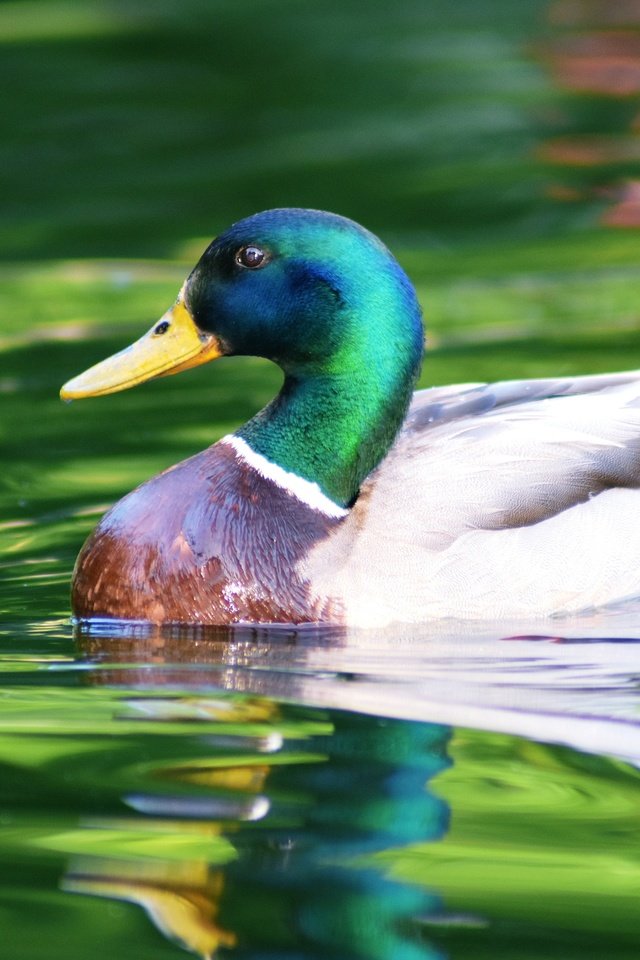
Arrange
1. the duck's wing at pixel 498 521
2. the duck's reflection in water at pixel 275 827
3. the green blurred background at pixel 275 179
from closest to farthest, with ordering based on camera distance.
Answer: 1. the duck's reflection in water at pixel 275 827
2. the duck's wing at pixel 498 521
3. the green blurred background at pixel 275 179

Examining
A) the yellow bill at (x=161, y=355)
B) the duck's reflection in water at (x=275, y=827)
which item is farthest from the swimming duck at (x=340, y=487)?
the duck's reflection in water at (x=275, y=827)

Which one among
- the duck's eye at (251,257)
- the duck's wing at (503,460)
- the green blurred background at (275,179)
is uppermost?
the green blurred background at (275,179)

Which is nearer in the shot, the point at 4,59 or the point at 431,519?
the point at 431,519

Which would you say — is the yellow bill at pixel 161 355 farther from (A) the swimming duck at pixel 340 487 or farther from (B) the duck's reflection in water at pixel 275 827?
(B) the duck's reflection in water at pixel 275 827

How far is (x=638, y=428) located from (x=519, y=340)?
3.01m

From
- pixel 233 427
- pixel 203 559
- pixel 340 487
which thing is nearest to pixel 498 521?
pixel 340 487

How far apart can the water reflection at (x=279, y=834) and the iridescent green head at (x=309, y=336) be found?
3.86 ft

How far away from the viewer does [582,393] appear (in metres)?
6.13

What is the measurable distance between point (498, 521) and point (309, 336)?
793 millimetres

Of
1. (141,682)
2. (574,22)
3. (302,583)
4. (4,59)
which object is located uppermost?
(574,22)

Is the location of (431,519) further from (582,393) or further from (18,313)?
(18,313)

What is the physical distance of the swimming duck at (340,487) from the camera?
5434 mm

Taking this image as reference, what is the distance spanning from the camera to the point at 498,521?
5465 mm

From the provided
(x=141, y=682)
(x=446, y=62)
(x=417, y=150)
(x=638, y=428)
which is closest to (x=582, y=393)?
(x=638, y=428)
